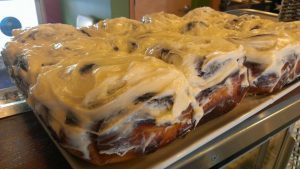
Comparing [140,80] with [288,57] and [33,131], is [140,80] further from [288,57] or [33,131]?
[288,57]

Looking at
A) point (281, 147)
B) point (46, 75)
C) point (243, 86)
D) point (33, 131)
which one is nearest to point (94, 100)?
point (46, 75)

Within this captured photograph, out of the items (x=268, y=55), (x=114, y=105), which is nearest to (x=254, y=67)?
(x=268, y=55)

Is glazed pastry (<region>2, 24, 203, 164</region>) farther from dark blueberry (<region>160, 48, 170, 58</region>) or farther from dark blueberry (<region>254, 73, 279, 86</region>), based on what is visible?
dark blueberry (<region>254, 73, 279, 86</region>)

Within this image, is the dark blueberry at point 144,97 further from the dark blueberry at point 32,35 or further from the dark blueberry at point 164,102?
the dark blueberry at point 32,35

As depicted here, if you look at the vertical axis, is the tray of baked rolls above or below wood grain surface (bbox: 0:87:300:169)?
above

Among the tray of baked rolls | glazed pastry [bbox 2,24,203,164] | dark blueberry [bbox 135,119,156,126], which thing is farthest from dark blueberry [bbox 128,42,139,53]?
dark blueberry [bbox 135,119,156,126]

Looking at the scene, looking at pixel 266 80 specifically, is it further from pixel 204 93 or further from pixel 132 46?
pixel 132 46
